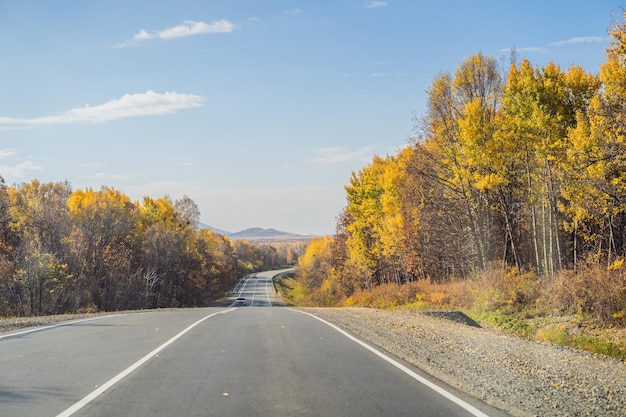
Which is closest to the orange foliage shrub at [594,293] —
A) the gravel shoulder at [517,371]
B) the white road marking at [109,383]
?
the gravel shoulder at [517,371]

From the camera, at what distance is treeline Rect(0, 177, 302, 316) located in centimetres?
3781

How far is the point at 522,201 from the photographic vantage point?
32781 mm

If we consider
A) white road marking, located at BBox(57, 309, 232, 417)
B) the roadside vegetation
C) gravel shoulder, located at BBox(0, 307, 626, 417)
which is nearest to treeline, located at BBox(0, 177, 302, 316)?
the roadside vegetation

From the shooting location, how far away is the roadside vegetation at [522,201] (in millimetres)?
20688

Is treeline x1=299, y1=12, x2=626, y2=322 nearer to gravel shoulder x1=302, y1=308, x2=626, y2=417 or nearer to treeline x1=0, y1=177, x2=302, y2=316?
gravel shoulder x1=302, y1=308, x2=626, y2=417

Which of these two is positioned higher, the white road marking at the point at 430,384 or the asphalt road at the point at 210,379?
the asphalt road at the point at 210,379

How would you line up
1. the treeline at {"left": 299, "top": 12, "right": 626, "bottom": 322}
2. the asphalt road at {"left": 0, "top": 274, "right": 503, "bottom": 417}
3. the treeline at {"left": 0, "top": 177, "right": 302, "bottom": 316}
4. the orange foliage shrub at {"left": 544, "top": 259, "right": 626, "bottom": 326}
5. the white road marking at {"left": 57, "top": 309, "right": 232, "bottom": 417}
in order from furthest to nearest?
1. the treeline at {"left": 0, "top": 177, "right": 302, "bottom": 316}
2. the treeline at {"left": 299, "top": 12, "right": 626, "bottom": 322}
3. the orange foliage shrub at {"left": 544, "top": 259, "right": 626, "bottom": 326}
4. the asphalt road at {"left": 0, "top": 274, "right": 503, "bottom": 417}
5. the white road marking at {"left": 57, "top": 309, "right": 232, "bottom": 417}

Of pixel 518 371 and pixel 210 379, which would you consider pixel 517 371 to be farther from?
pixel 210 379

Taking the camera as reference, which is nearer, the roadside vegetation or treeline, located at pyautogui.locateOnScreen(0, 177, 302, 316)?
the roadside vegetation

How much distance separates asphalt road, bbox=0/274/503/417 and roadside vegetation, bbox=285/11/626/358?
30.4ft

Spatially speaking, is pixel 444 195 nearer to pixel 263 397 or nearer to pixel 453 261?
pixel 453 261

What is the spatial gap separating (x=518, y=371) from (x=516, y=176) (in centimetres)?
2310

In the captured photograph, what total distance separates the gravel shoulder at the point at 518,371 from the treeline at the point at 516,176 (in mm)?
11286

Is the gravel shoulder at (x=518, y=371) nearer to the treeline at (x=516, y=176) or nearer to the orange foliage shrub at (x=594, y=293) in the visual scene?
the orange foliage shrub at (x=594, y=293)
